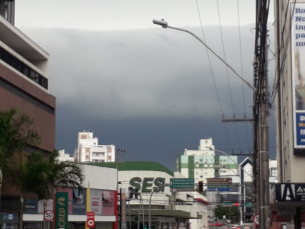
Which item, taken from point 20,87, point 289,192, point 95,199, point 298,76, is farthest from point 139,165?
point 289,192

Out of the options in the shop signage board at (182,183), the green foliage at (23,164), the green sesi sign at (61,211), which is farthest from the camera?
the shop signage board at (182,183)

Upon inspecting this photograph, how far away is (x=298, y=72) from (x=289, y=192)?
10860 millimetres

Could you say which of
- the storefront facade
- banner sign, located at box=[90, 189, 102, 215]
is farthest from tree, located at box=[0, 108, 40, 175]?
banner sign, located at box=[90, 189, 102, 215]

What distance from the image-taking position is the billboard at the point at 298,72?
36000mm

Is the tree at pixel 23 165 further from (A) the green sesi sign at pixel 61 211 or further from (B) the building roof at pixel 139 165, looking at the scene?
(B) the building roof at pixel 139 165

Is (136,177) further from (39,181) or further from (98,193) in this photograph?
(39,181)

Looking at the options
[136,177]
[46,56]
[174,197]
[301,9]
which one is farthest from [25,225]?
[174,197]

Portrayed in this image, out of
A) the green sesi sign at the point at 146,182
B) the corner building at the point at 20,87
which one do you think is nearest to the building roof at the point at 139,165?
the green sesi sign at the point at 146,182

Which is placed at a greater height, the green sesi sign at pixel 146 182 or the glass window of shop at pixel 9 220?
the green sesi sign at pixel 146 182

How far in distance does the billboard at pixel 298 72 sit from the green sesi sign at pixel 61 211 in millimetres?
16813

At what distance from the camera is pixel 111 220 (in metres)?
62.5

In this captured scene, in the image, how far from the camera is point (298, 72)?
36.5 m

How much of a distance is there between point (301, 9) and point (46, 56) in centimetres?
2162

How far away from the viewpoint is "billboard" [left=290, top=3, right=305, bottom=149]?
36000mm
